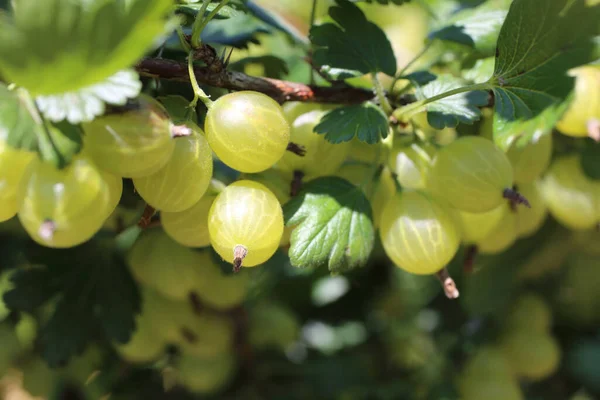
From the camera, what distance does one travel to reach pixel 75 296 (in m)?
0.80

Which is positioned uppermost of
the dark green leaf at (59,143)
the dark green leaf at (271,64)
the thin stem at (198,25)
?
the thin stem at (198,25)

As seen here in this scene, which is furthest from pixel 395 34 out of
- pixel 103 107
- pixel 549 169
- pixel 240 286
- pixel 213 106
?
pixel 103 107

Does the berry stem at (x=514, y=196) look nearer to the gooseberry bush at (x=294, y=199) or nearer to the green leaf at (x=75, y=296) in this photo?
the gooseberry bush at (x=294, y=199)

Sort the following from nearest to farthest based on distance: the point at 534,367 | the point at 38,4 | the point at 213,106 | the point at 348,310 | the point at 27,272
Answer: the point at 38,4 → the point at 213,106 → the point at 27,272 → the point at 534,367 → the point at 348,310

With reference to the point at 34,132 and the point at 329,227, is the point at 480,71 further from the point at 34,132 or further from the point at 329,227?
the point at 34,132

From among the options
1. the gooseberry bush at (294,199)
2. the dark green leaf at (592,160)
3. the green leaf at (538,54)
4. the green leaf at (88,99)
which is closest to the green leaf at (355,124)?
the gooseberry bush at (294,199)

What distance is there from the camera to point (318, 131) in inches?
23.3

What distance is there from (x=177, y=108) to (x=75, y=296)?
393 millimetres

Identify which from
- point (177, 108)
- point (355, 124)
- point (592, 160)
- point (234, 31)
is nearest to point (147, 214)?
point (177, 108)

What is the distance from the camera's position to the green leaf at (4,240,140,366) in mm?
778

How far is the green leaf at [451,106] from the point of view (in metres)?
0.59

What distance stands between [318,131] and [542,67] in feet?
0.72

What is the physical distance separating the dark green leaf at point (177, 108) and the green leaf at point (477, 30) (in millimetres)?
373

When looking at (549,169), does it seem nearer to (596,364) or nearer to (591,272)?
(591,272)
